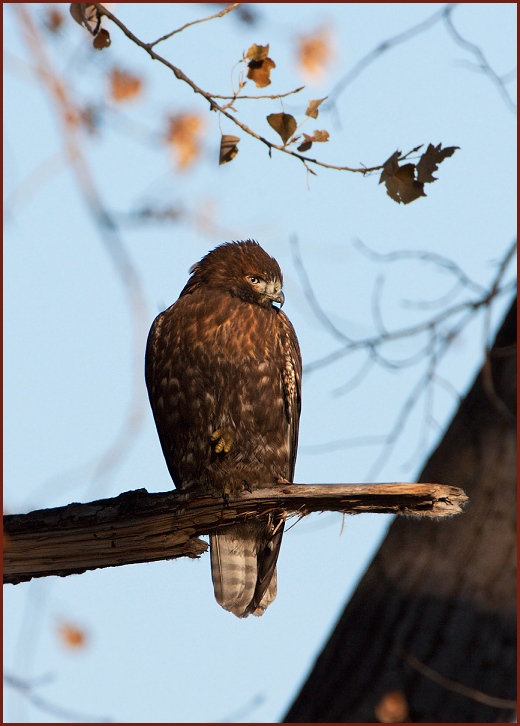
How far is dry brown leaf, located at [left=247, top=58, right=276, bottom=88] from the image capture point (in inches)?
146

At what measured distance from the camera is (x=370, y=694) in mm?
4422

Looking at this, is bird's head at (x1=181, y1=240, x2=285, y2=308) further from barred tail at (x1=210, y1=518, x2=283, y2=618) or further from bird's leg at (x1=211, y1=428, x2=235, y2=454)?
barred tail at (x1=210, y1=518, x2=283, y2=618)

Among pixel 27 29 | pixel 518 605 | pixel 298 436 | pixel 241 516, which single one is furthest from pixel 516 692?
pixel 27 29

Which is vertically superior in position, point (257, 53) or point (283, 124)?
point (257, 53)

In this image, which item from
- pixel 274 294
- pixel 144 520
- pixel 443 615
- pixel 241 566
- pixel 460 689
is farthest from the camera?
pixel 274 294

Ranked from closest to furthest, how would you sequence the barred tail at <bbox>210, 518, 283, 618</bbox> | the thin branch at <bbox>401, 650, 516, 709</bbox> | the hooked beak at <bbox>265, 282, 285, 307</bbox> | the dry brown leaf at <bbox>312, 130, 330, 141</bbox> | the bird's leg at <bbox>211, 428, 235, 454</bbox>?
the dry brown leaf at <bbox>312, 130, 330, 141</bbox> → the thin branch at <bbox>401, 650, 516, 709</bbox> → the bird's leg at <bbox>211, 428, 235, 454</bbox> → the barred tail at <bbox>210, 518, 283, 618</bbox> → the hooked beak at <bbox>265, 282, 285, 307</bbox>

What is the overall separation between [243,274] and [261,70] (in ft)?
6.35

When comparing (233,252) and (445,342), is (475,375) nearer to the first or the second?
(445,342)

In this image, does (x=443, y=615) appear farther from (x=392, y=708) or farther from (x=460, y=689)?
(x=392, y=708)

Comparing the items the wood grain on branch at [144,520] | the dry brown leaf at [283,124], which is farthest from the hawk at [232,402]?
the dry brown leaf at [283,124]

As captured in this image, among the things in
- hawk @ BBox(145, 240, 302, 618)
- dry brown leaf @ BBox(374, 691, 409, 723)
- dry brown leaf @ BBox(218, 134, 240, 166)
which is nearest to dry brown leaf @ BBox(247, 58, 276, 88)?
dry brown leaf @ BBox(218, 134, 240, 166)

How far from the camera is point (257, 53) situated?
3.68m

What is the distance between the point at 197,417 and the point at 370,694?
5.44 feet

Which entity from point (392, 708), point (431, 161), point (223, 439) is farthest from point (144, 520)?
point (431, 161)
